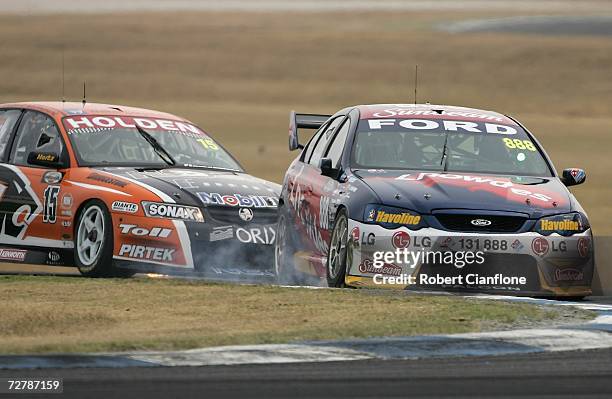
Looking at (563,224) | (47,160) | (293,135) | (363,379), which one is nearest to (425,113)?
(293,135)

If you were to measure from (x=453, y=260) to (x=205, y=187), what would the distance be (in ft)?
10.0

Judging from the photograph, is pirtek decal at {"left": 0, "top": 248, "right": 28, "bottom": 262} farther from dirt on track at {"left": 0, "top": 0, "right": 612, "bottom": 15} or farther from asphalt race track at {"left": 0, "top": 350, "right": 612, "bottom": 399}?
dirt on track at {"left": 0, "top": 0, "right": 612, "bottom": 15}

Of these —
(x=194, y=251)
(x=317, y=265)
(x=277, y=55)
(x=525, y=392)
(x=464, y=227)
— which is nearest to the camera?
(x=525, y=392)

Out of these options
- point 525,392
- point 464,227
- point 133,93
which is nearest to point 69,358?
point 525,392

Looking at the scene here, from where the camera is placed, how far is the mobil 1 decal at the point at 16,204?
1443 centimetres

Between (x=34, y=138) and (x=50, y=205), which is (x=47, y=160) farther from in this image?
(x=34, y=138)

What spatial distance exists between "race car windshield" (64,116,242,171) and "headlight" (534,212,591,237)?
416cm

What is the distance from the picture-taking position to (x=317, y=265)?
41.0 ft

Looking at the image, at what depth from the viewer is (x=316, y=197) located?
1277 cm

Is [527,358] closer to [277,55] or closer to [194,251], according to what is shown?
[194,251]

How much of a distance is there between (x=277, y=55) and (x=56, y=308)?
45.7m

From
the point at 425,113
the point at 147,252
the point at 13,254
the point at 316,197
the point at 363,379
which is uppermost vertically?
the point at 425,113

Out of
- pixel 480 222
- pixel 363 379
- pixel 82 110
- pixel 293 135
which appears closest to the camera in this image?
pixel 363 379

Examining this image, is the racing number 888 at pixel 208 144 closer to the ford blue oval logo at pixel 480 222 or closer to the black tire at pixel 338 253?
the black tire at pixel 338 253
